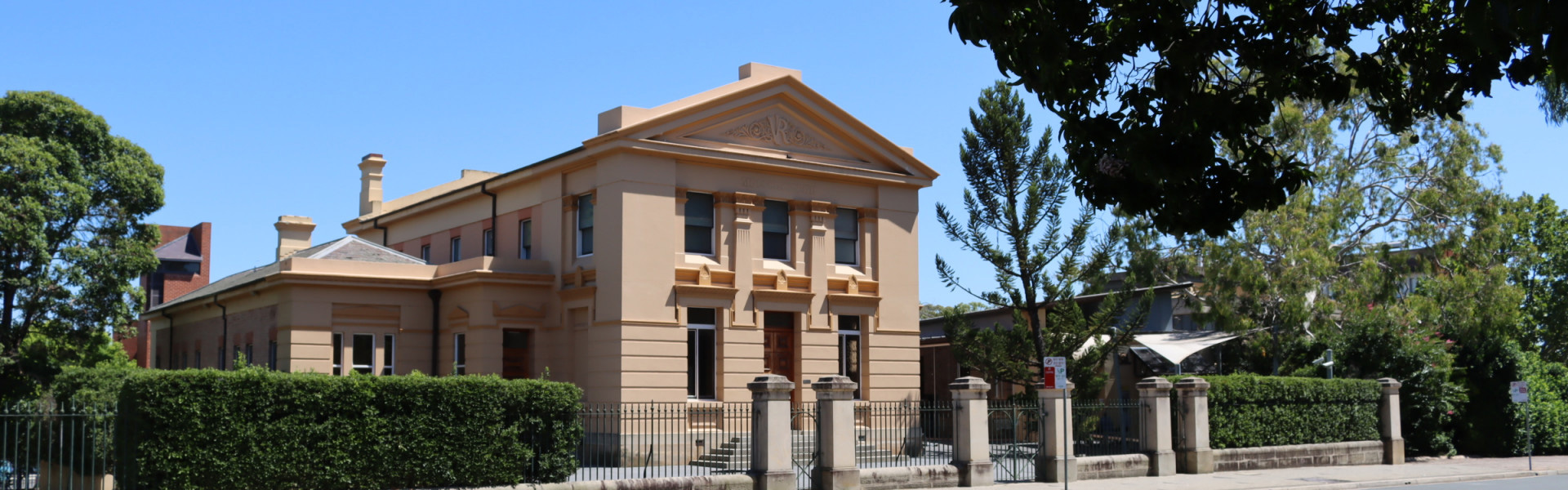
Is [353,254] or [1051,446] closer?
[1051,446]

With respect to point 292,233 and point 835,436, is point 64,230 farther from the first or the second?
point 835,436

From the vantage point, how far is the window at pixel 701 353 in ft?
88.7

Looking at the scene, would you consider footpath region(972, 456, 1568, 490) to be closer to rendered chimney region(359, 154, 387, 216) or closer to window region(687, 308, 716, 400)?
window region(687, 308, 716, 400)

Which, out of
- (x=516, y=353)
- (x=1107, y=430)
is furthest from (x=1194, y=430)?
(x=516, y=353)

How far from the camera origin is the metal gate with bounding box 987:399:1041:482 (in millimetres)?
23609

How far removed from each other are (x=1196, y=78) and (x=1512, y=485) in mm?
20309

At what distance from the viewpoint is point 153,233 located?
31203mm

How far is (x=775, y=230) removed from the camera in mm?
28281

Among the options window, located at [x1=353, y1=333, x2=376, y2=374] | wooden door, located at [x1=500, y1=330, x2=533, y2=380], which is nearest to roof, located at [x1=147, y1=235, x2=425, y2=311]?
window, located at [x1=353, y1=333, x2=376, y2=374]

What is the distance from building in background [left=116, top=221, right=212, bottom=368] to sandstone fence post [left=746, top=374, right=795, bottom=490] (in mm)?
A: 50385

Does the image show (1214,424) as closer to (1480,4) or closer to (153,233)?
(1480,4)

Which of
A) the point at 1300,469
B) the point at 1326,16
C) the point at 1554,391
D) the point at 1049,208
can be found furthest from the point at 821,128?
the point at 1554,391

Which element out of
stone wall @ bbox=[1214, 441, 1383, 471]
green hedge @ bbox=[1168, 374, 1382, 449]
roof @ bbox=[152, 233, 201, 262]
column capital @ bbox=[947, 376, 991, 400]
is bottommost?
stone wall @ bbox=[1214, 441, 1383, 471]

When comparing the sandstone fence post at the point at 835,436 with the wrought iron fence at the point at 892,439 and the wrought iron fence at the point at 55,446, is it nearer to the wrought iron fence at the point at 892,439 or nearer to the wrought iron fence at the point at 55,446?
the wrought iron fence at the point at 892,439
